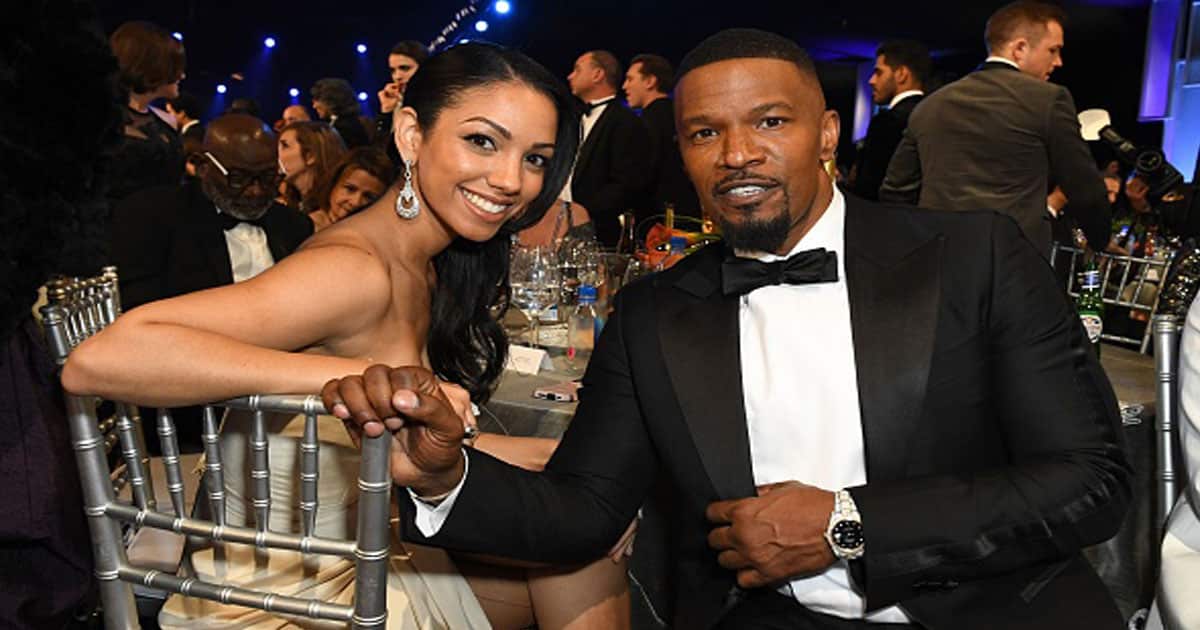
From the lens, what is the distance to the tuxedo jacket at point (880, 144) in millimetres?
5301

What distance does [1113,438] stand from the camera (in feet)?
5.02

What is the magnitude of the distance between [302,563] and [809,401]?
84 cm

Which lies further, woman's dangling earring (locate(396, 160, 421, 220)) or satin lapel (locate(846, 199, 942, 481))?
woman's dangling earring (locate(396, 160, 421, 220))

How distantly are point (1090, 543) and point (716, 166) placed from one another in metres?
0.83

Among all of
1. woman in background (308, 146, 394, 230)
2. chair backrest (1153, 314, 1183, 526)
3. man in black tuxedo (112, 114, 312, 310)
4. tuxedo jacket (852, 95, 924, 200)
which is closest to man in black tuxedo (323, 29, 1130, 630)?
chair backrest (1153, 314, 1183, 526)

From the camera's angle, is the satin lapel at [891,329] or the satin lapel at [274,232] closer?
the satin lapel at [891,329]

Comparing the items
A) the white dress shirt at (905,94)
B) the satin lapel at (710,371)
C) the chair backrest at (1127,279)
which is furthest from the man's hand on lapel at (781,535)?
the white dress shirt at (905,94)

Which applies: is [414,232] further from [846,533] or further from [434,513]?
[846,533]

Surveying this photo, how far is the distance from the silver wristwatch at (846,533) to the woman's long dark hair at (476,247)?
89 cm

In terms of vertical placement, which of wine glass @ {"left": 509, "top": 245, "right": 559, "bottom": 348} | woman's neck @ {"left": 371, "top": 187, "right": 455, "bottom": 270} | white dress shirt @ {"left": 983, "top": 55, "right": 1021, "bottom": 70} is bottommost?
wine glass @ {"left": 509, "top": 245, "right": 559, "bottom": 348}

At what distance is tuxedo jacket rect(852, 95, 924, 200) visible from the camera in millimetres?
5301

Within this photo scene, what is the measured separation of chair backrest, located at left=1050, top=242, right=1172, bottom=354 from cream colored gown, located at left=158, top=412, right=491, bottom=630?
7.10 feet

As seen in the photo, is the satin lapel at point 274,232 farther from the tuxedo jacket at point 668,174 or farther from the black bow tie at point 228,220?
the tuxedo jacket at point 668,174

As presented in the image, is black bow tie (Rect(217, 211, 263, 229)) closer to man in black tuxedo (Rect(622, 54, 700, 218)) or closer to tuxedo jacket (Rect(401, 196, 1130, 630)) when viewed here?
tuxedo jacket (Rect(401, 196, 1130, 630))
